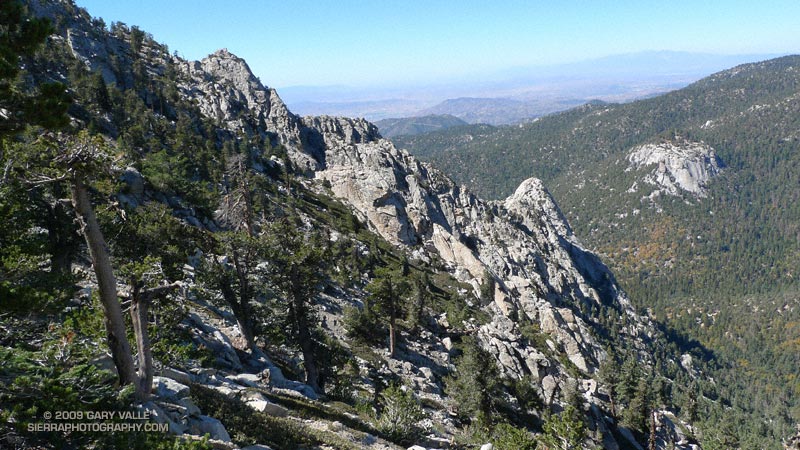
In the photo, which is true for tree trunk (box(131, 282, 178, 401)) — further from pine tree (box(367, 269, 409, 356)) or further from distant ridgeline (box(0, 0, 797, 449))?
pine tree (box(367, 269, 409, 356))

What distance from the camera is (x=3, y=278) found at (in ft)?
38.2

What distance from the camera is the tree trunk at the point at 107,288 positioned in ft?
34.7

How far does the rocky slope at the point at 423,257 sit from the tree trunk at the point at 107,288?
1.53 meters

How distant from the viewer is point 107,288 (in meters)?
10.9

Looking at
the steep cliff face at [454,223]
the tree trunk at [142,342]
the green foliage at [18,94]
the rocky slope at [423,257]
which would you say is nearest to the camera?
Result: the green foliage at [18,94]

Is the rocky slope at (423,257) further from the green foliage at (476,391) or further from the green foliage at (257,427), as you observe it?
the green foliage at (476,391)

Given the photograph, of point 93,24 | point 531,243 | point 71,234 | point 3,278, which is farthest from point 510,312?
point 93,24

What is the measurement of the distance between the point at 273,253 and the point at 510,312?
68556 millimetres

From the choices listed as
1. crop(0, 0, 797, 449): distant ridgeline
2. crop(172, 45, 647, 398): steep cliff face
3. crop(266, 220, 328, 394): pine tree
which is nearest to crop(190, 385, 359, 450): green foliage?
crop(0, 0, 797, 449): distant ridgeline

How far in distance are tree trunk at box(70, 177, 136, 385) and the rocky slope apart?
5.02ft

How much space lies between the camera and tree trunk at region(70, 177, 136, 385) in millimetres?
10562

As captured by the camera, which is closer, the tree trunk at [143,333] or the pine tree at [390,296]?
the tree trunk at [143,333]

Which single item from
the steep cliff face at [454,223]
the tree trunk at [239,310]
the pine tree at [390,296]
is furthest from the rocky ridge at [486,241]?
the tree trunk at [239,310]

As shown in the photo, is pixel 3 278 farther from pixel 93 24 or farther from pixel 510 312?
pixel 93 24
